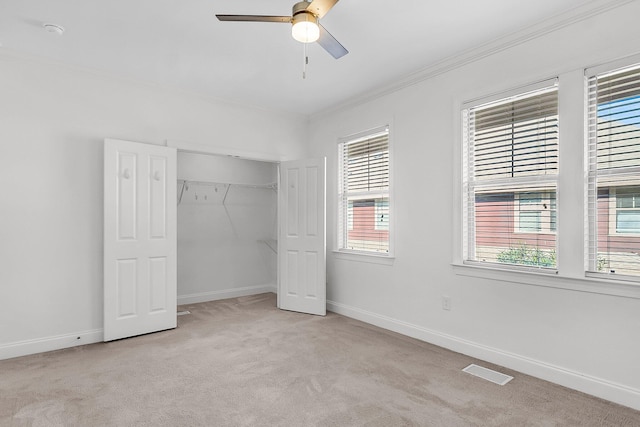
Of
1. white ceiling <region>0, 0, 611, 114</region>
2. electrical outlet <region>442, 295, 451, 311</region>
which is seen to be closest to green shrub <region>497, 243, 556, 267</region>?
electrical outlet <region>442, 295, 451, 311</region>

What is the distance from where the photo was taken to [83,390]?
8.58 feet

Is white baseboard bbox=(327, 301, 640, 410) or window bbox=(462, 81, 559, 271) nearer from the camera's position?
white baseboard bbox=(327, 301, 640, 410)

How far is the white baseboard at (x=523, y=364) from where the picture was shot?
244 cm

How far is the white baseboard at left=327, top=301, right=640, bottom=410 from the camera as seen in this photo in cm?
244

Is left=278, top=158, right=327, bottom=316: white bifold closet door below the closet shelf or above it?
below

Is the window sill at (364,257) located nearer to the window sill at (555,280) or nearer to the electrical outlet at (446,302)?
the electrical outlet at (446,302)

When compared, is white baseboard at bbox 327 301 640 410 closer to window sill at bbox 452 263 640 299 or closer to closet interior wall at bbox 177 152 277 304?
window sill at bbox 452 263 640 299

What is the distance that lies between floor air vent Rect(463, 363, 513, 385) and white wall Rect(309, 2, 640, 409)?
19 centimetres

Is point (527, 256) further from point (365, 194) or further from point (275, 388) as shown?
point (275, 388)

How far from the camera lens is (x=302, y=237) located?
4781 mm

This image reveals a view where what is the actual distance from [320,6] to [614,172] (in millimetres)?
2317

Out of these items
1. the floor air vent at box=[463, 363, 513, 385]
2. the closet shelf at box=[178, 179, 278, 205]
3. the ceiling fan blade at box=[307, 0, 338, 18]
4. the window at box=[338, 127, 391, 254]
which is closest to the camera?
the ceiling fan blade at box=[307, 0, 338, 18]

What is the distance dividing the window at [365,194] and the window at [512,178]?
1.05 meters

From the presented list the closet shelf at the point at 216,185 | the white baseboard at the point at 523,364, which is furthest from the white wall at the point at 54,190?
the white baseboard at the point at 523,364
